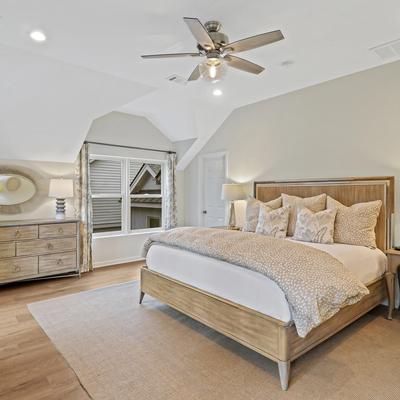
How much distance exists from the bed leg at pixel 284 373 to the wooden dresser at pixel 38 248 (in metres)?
3.56

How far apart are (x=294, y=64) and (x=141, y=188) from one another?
12.5 ft

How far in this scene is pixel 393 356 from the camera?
2.38 m

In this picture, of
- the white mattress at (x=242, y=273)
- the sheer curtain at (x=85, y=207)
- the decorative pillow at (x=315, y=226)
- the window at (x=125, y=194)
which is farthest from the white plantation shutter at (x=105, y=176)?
the decorative pillow at (x=315, y=226)

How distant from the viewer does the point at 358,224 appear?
3.21 meters

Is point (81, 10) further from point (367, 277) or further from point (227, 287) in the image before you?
point (367, 277)

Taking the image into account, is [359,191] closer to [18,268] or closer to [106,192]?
[106,192]

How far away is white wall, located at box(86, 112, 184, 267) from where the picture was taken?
5195 millimetres

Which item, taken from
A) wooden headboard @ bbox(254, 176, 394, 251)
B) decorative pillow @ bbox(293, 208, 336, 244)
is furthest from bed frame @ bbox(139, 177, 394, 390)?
decorative pillow @ bbox(293, 208, 336, 244)

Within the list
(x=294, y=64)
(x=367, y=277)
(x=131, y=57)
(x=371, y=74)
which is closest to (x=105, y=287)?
(x=131, y=57)

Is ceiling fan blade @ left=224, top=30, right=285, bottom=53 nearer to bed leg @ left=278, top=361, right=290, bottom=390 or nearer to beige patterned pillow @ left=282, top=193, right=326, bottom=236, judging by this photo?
beige patterned pillow @ left=282, top=193, right=326, bottom=236

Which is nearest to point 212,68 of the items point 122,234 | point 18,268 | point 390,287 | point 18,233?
point 390,287

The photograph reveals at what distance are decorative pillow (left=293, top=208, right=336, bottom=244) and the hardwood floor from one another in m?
2.57

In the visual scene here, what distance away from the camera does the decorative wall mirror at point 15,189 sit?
13.9ft

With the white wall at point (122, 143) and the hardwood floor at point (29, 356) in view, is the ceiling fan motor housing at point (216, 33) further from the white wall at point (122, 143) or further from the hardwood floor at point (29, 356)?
the white wall at point (122, 143)
